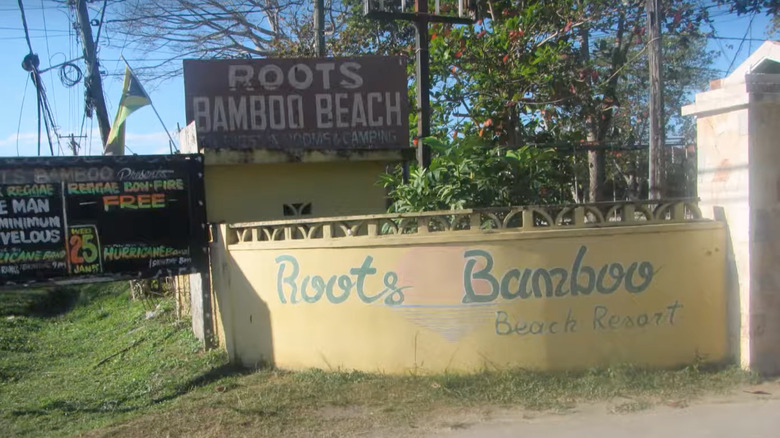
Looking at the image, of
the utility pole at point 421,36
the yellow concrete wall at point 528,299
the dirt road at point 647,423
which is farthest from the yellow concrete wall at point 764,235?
the utility pole at point 421,36

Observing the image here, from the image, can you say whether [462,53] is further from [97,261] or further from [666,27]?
[97,261]

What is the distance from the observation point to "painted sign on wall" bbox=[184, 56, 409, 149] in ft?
30.5

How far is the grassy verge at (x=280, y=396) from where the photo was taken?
5.51 m

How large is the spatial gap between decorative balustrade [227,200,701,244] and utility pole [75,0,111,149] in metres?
9.78

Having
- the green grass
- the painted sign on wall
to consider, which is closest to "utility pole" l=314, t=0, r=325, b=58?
the painted sign on wall

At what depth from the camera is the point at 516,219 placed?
6.27 meters

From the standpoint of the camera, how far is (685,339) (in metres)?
6.36

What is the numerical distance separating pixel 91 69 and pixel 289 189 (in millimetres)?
7756

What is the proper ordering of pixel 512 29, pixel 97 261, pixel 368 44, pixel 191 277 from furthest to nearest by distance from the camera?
pixel 368 44, pixel 512 29, pixel 191 277, pixel 97 261

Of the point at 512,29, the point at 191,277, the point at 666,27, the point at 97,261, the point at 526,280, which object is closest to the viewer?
the point at 526,280

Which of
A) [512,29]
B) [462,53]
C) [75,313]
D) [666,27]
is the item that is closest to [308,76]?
[462,53]

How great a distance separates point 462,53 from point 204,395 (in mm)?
7188

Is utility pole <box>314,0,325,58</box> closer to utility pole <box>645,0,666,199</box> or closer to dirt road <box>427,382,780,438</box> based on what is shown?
utility pole <box>645,0,666,199</box>

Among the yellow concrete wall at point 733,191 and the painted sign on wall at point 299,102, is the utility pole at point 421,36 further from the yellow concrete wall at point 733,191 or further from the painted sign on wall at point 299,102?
the yellow concrete wall at point 733,191
